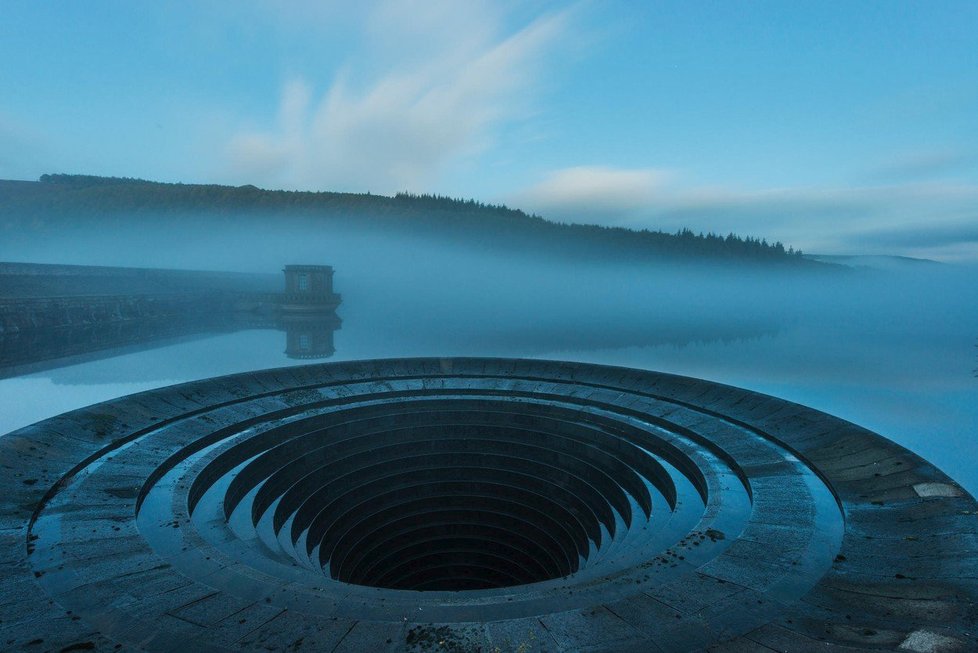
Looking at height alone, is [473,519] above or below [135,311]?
below

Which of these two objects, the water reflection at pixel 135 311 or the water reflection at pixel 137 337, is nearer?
the water reflection at pixel 137 337

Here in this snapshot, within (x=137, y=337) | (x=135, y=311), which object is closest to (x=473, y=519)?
(x=137, y=337)

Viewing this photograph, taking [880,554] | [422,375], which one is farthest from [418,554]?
[880,554]

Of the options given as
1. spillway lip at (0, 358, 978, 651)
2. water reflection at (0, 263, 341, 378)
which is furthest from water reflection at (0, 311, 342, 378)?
spillway lip at (0, 358, 978, 651)

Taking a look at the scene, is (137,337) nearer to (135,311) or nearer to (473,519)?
(135,311)

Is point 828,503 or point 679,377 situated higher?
point 679,377

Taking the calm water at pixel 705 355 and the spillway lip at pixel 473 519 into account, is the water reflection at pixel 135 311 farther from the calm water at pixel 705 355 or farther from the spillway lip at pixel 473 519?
the spillway lip at pixel 473 519

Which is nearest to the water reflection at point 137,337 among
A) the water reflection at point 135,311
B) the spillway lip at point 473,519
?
the water reflection at point 135,311

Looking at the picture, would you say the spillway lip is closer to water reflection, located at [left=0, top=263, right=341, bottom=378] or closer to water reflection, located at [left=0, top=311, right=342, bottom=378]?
water reflection, located at [left=0, top=311, right=342, bottom=378]

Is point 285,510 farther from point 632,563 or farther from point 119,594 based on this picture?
point 632,563
